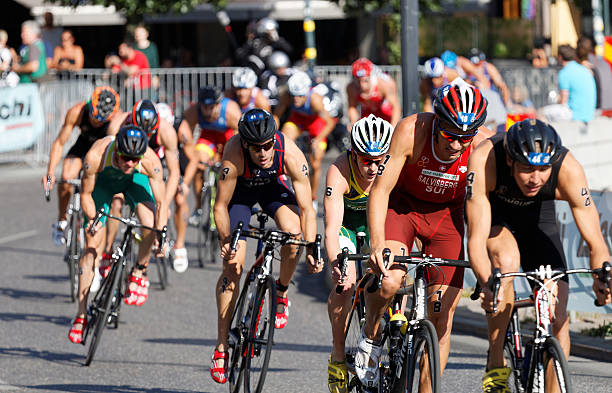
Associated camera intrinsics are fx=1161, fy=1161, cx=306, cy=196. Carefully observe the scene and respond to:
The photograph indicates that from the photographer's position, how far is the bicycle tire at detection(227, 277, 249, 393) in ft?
24.1

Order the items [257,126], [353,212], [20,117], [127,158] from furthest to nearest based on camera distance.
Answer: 1. [20,117]
2. [127,158]
3. [353,212]
4. [257,126]

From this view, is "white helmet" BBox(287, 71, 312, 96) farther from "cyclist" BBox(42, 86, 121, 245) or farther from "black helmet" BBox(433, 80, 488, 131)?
"black helmet" BBox(433, 80, 488, 131)

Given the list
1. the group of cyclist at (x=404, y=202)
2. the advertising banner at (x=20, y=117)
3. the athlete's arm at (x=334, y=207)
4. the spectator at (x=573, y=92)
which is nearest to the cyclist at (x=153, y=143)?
the group of cyclist at (x=404, y=202)

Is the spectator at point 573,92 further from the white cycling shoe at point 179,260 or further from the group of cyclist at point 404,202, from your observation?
the group of cyclist at point 404,202

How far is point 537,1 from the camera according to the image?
123 ft

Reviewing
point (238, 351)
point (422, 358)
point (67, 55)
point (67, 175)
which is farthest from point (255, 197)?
point (67, 55)

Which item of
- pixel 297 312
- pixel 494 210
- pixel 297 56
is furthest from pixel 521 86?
pixel 494 210

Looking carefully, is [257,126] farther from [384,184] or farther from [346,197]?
[384,184]

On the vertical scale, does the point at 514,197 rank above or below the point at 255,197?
above

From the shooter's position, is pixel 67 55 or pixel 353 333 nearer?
pixel 353 333

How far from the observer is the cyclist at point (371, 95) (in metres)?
14.4

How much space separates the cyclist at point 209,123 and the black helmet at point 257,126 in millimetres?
5323

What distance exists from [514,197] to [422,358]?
3.20 feet

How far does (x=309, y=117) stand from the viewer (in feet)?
49.4
